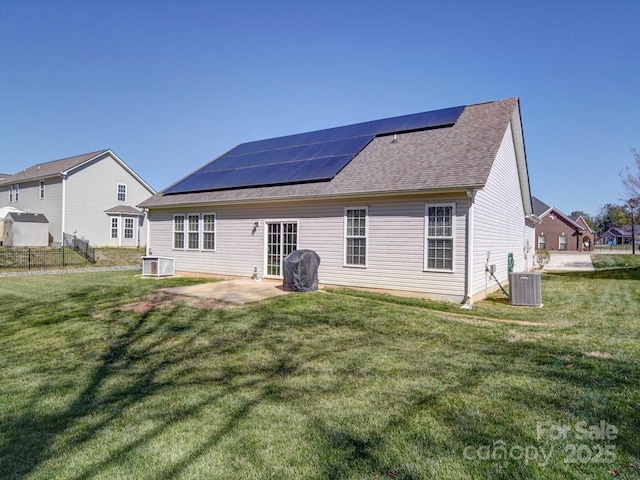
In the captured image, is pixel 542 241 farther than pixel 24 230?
Yes

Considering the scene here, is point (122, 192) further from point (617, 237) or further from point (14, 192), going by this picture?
point (617, 237)

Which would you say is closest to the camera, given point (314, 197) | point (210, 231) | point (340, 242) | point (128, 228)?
point (340, 242)

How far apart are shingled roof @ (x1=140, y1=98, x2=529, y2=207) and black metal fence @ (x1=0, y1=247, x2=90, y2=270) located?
10290 mm

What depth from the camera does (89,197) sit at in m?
27.9

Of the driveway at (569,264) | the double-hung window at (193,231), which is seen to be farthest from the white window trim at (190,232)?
the driveway at (569,264)

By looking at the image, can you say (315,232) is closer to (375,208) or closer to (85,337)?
(375,208)

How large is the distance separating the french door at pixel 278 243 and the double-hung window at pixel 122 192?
22.3 metres

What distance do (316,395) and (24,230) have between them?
96.9 feet

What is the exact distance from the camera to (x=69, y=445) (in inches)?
121

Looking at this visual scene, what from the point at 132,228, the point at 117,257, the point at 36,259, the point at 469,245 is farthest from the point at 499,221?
the point at 132,228

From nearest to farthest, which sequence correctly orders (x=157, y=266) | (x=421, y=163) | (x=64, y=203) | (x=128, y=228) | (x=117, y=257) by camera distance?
(x=421, y=163) → (x=157, y=266) → (x=117, y=257) → (x=64, y=203) → (x=128, y=228)

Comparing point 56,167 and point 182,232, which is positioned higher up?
point 56,167

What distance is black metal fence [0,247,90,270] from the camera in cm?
1827

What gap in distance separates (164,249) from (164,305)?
26.4 feet
